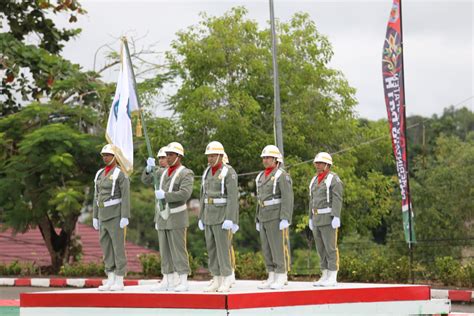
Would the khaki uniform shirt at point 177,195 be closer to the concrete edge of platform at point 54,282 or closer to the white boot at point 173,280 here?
the white boot at point 173,280

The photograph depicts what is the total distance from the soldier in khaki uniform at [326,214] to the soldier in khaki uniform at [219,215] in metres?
1.42

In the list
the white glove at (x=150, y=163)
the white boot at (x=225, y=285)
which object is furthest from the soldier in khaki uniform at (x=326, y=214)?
the white glove at (x=150, y=163)

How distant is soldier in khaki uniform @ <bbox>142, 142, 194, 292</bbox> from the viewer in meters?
15.1

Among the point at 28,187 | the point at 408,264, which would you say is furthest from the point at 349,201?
the point at 28,187

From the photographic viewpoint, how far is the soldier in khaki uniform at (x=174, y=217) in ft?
49.4

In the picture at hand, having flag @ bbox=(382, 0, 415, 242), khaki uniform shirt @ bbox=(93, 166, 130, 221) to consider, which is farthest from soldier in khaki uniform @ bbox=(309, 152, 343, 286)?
flag @ bbox=(382, 0, 415, 242)

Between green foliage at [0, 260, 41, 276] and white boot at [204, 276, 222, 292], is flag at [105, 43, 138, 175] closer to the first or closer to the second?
white boot at [204, 276, 222, 292]

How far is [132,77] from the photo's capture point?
15.2m

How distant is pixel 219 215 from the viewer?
15.0 meters

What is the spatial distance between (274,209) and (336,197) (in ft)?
3.00

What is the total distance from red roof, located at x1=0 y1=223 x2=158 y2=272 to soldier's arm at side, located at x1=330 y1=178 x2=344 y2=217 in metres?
15.8

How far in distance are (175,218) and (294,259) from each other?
34419mm

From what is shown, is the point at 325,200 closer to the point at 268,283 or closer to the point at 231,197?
the point at 268,283

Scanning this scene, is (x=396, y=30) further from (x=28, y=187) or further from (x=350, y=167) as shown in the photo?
(x=28, y=187)
